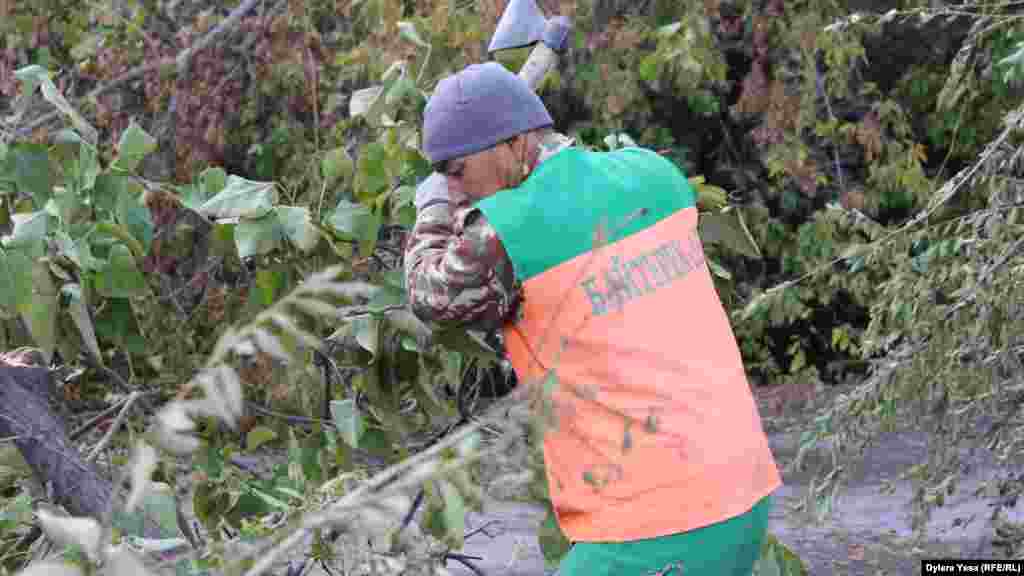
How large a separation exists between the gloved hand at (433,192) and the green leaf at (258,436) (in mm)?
881

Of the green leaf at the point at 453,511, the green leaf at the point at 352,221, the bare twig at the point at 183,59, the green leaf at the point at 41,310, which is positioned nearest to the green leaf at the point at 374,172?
the green leaf at the point at 352,221

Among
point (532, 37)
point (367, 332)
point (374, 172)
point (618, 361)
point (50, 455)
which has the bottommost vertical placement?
point (50, 455)

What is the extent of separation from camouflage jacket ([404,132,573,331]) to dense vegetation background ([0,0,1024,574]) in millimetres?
271

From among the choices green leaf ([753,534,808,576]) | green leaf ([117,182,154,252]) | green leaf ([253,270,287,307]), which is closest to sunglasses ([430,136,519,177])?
green leaf ([253,270,287,307])

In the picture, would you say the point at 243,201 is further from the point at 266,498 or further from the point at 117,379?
the point at 117,379

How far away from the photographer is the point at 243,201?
310 cm

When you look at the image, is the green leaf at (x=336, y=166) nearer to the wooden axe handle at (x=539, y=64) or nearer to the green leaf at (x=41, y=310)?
the wooden axe handle at (x=539, y=64)

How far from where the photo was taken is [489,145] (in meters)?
2.69

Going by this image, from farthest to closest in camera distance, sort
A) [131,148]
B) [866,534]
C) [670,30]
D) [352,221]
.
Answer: [670,30] → [866,534] → [131,148] → [352,221]

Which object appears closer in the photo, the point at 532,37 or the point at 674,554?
the point at 674,554

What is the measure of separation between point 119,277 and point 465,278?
0.91 m

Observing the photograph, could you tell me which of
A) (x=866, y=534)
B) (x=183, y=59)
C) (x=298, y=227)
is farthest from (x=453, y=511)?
(x=183, y=59)

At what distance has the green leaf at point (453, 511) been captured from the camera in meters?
1.67

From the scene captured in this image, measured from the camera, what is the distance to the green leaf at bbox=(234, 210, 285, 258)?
3037mm
